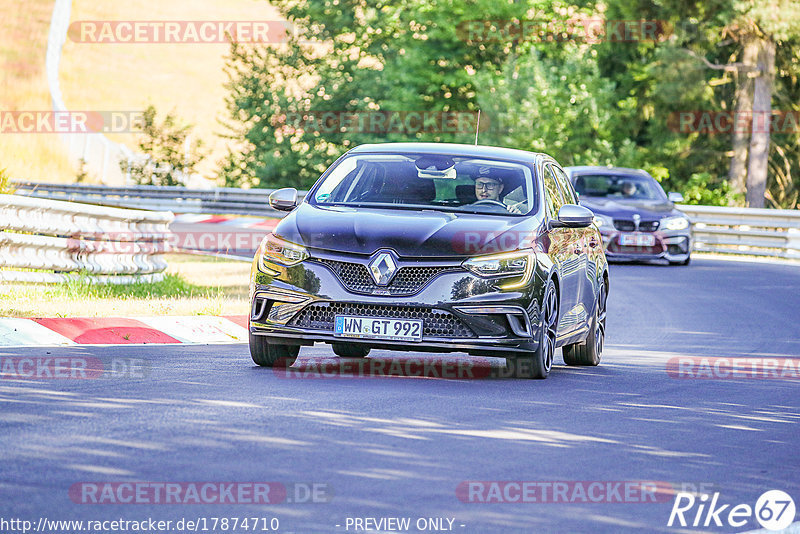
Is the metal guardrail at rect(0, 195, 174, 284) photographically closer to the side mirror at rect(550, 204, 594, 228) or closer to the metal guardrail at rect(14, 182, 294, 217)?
the side mirror at rect(550, 204, 594, 228)

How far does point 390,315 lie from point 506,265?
890mm

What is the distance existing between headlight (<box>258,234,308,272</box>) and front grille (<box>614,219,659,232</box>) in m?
15.9

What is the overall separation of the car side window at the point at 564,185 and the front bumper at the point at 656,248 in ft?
41.5

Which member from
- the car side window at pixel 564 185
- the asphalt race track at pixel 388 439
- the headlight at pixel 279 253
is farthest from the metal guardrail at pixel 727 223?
the asphalt race track at pixel 388 439

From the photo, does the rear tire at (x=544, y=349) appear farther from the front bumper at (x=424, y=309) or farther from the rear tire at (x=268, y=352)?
the rear tire at (x=268, y=352)

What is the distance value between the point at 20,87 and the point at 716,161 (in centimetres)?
3167

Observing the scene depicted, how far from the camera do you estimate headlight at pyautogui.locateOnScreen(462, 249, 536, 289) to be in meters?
10.2

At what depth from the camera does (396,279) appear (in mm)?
10125

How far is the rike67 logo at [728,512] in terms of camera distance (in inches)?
250

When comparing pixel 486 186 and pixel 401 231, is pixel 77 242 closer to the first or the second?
pixel 486 186

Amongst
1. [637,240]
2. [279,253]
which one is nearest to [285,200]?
[279,253]

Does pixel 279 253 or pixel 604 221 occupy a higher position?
pixel 279 253

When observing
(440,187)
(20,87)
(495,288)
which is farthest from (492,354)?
(20,87)

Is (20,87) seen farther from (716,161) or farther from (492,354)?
(492,354)
